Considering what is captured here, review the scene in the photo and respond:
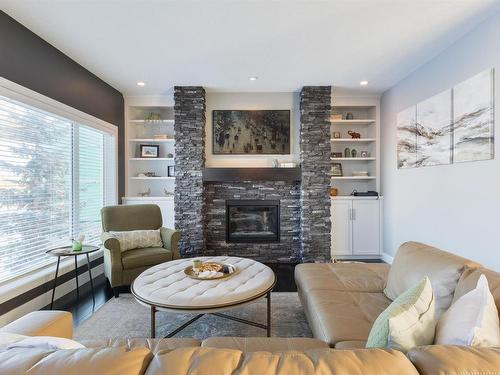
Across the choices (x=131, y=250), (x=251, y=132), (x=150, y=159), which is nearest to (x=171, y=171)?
(x=150, y=159)

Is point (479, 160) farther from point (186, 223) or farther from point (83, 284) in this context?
point (83, 284)

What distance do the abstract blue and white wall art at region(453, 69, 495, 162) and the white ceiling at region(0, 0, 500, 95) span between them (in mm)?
554

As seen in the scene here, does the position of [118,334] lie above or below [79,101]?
below

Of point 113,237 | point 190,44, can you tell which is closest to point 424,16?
point 190,44

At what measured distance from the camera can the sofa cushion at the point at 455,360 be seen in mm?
611

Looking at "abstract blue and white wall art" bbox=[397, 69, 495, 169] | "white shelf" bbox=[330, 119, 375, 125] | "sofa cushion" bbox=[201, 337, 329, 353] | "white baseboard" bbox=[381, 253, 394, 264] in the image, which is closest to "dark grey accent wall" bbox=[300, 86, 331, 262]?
→ "white shelf" bbox=[330, 119, 375, 125]

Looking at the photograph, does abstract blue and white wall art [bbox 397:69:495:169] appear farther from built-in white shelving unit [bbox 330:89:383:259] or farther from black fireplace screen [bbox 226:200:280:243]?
black fireplace screen [bbox 226:200:280:243]

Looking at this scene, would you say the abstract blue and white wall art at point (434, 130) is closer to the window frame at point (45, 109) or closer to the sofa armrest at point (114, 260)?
the sofa armrest at point (114, 260)

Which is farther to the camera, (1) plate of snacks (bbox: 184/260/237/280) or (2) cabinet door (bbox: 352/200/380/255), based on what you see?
(2) cabinet door (bbox: 352/200/380/255)

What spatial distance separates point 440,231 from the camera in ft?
9.91

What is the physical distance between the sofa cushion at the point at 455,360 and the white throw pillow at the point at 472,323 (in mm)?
168

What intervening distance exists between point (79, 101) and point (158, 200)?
1705mm

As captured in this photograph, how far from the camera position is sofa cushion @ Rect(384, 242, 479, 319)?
4.54 ft

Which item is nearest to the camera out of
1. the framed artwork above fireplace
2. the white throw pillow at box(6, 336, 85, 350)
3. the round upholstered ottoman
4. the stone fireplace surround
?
the white throw pillow at box(6, 336, 85, 350)
